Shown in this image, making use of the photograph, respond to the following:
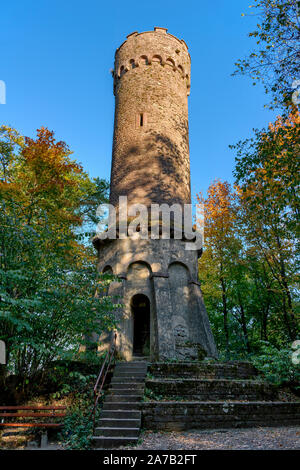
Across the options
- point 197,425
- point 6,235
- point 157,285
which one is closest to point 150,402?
point 197,425

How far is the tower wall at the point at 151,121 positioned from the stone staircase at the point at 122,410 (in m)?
7.06

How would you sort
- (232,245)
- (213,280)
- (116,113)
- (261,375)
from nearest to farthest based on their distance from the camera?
1. (261,375)
2. (116,113)
3. (232,245)
4. (213,280)

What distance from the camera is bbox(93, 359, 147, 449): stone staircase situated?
5656 millimetres

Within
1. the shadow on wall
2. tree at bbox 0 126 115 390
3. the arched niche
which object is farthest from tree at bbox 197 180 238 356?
tree at bbox 0 126 115 390

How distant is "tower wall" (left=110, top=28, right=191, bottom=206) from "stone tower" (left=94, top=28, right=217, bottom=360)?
0.15 feet

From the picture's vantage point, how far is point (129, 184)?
45.1 ft

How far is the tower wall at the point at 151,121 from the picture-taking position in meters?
13.7

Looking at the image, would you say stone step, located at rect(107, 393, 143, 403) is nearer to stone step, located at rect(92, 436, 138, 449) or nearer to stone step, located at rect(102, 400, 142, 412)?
stone step, located at rect(102, 400, 142, 412)

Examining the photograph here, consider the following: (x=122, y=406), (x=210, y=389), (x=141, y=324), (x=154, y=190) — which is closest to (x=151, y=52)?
(x=154, y=190)

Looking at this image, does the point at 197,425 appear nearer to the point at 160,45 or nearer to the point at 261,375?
the point at 261,375

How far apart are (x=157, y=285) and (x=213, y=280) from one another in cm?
763

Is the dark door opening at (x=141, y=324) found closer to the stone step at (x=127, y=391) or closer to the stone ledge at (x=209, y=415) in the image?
the stone step at (x=127, y=391)

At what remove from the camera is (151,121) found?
14.5m

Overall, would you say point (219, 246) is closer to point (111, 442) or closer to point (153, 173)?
point (153, 173)
